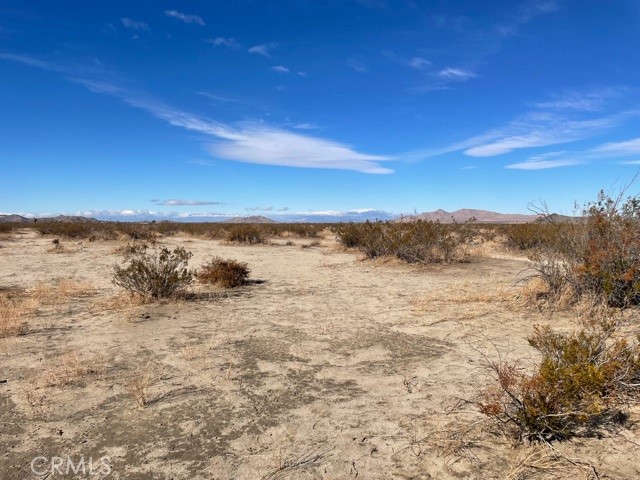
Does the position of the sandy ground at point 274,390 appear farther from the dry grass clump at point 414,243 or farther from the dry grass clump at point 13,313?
the dry grass clump at point 414,243

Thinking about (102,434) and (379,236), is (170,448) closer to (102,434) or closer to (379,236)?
(102,434)

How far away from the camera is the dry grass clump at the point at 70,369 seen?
16.3ft

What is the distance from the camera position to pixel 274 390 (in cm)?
489

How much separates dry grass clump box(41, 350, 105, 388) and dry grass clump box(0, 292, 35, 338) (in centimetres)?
158

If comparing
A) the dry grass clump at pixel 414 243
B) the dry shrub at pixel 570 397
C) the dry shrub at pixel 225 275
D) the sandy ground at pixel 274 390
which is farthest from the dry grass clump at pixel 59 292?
the dry grass clump at pixel 414 243

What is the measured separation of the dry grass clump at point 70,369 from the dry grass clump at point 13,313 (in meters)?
1.58

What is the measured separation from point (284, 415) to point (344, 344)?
2.37 metres

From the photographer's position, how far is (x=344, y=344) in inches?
257

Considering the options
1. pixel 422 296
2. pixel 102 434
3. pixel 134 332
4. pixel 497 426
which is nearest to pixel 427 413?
pixel 497 426

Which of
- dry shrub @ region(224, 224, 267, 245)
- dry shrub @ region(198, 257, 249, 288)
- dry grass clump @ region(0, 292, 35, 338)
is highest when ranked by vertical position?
dry shrub @ region(224, 224, 267, 245)

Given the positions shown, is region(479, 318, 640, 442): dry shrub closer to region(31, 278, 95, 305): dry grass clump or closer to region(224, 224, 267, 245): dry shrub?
region(31, 278, 95, 305): dry grass clump

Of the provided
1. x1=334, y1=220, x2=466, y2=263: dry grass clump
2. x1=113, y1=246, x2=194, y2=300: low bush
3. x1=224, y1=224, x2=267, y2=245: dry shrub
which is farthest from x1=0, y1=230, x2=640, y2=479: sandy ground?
x1=224, y1=224, x2=267, y2=245: dry shrub

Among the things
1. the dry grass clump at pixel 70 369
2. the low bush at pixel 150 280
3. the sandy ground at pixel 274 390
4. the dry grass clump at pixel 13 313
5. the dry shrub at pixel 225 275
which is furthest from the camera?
the dry shrub at pixel 225 275

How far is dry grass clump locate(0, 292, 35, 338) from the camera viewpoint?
22.3 feet
